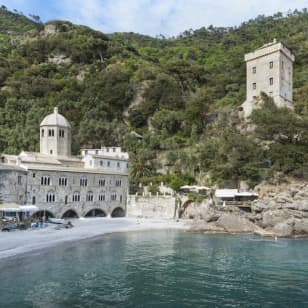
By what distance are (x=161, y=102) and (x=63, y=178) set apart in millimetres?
32382

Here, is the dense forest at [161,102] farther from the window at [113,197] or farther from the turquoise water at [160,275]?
the turquoise water at [160,275]

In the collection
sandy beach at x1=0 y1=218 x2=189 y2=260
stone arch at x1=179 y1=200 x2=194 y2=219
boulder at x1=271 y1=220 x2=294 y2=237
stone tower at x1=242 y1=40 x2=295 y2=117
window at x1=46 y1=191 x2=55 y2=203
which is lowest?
sandy beach at x1=0 y1=218 x2=189 y2=260

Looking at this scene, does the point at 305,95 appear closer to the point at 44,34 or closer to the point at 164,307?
the point at 164,307

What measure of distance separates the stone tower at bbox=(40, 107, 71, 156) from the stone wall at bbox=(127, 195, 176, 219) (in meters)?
11.0

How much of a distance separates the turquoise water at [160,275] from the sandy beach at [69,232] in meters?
1.56

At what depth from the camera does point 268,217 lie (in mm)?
38812

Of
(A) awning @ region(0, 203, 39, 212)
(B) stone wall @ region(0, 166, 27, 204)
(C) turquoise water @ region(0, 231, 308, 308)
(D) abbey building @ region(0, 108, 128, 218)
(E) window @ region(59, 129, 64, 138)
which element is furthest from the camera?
(E) window @ region(59, 129, 64, 138)

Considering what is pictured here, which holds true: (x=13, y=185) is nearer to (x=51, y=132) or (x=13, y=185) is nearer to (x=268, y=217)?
(x=51, y=132)

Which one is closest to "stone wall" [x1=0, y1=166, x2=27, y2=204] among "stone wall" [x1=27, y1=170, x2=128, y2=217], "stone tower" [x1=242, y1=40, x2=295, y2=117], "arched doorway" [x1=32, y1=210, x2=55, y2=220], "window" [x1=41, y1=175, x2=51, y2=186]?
"stone wall" [x1=27, y1=170, x2=128, y2=217]

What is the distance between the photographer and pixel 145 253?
27.6m

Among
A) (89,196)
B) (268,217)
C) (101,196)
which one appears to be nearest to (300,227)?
(268,217)

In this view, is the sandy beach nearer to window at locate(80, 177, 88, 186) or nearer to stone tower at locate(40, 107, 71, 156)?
window at locate(80, 177, 88, 186)

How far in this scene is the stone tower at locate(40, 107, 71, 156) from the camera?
4928 cm

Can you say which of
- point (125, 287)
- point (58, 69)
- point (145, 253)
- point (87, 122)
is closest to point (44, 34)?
point (58, 69)
